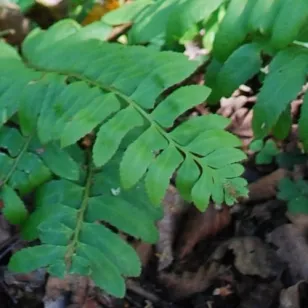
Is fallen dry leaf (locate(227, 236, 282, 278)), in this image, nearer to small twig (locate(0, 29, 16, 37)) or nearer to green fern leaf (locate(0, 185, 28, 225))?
green fern leaf (locate(0, 185, 28, 225))

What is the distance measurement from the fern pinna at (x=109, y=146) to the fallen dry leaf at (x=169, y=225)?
1.25ft

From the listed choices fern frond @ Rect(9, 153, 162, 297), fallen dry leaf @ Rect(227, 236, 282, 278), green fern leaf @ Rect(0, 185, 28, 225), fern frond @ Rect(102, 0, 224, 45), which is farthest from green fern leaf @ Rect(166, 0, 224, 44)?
fallen dry leaf @ Rect(227, 236, 282, 278)

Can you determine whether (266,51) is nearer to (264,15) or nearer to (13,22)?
(264,15)

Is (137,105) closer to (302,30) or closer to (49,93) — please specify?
(49,93)

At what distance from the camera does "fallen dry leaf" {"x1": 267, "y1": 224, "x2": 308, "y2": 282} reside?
2.26 m

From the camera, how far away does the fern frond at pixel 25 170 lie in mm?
2010

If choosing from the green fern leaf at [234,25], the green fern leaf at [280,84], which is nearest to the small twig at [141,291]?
the green fern leaf at [280,84]

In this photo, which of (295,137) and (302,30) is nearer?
(302,30)

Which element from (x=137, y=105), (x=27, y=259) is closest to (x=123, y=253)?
(x=27, y=259)

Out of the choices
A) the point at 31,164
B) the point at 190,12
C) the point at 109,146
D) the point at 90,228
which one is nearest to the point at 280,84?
the point at 190,12

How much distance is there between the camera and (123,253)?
1.89 metres

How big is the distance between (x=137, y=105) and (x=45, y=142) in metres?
0.26

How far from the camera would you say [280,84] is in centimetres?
187

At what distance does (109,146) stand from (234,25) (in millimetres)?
473
